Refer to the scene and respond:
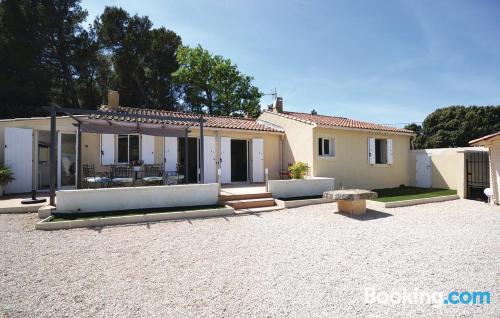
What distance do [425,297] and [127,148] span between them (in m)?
11.9

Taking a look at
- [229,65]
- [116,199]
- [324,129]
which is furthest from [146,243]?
[229,65]

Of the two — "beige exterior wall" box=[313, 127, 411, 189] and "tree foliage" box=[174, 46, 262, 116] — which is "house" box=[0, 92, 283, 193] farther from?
"tree foliage" box=[174, 46, 262, 116]

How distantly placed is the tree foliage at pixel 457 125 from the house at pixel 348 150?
841 inches

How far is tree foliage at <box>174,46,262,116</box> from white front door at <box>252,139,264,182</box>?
1683 centimetres

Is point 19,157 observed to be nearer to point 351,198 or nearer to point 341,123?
point 351,198

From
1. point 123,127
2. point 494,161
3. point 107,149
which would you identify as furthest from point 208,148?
point 494,161

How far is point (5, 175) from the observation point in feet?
33.0

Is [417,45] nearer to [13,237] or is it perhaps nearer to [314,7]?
[314,7]

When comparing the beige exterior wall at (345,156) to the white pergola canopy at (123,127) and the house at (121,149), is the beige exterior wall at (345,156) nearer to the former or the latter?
the house at (121,149)

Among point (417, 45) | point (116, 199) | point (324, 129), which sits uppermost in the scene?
point (417, 45)

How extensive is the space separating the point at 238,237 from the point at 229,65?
28.4 m

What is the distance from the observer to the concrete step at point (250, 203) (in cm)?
945

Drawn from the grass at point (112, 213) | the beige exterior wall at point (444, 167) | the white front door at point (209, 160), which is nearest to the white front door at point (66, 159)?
the grass at point (112, 213)

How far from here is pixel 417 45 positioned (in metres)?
11.9
